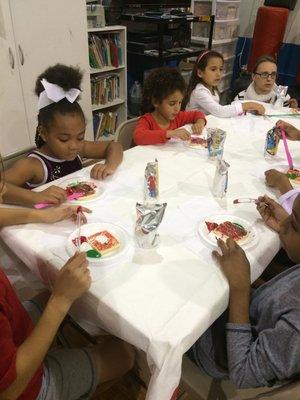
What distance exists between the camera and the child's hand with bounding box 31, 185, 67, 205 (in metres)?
1.07

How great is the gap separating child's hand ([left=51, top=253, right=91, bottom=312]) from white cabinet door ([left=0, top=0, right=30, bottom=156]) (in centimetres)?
186

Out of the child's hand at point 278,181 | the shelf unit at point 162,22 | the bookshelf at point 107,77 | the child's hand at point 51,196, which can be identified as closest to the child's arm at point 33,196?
the child's hand at point 51,196

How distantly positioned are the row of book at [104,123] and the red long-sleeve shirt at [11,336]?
266cm

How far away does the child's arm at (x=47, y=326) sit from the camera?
26.1 inches

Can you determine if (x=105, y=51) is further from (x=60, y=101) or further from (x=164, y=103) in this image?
(x=60, y=101)

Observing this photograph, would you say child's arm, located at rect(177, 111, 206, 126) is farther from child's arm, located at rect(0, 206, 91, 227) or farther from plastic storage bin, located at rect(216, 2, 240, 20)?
plastic storage bin, located at rect(216, 2, 240, 20)

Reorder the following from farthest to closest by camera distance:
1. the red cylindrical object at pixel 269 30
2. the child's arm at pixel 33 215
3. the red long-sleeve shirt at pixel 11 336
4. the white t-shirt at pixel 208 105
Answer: the red cylindrical object at pixel 269 30, the white t-shirt at pixel 208 105, the child's arm at pixel 33 215, the red long-sleeve shirt at pixel 11 336

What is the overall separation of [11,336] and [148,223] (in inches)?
16.0

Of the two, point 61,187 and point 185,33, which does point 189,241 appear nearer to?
point 61,187

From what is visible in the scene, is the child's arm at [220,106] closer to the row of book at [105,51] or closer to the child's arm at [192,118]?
the child's arm at [192,118]

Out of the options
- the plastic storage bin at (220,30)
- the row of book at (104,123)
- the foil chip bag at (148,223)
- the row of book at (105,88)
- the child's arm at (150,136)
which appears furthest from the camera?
the plastic storage bin at (220,30)

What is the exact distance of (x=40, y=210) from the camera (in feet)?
3.31

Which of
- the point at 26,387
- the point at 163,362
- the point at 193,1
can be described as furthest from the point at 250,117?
the point at 193,1

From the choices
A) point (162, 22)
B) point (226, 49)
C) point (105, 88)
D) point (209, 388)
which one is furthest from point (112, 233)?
point (226, 49)
